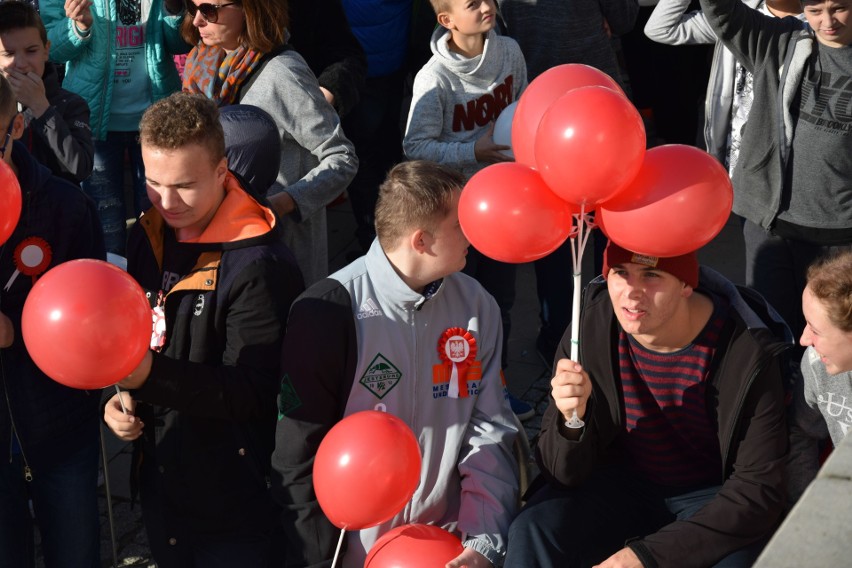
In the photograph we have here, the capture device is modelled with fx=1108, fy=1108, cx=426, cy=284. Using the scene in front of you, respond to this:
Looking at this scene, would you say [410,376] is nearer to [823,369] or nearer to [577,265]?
[577,265]

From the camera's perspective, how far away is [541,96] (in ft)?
10.3

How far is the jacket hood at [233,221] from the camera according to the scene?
10.7 feet

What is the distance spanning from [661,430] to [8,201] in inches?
79.2

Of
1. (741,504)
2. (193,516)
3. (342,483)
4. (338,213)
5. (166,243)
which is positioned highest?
(166,243)

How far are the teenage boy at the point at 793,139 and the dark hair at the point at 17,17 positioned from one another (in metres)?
2.70

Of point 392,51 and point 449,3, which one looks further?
point 392,51

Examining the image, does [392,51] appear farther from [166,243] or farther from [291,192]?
[166,243]

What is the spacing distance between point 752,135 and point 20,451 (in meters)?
2.95

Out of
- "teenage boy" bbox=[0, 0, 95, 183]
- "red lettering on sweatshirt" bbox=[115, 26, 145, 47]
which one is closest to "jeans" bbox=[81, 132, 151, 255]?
"red lettering on sweatshirt" bbox=[115, 26, 145, 47]

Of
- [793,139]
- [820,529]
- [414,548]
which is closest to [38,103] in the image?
[414,548]

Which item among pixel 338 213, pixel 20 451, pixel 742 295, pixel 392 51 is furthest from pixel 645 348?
pixel 338 213

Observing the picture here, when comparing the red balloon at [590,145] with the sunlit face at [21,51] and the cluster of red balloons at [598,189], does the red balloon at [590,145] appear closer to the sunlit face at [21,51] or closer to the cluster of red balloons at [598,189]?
the cluster of red balloons at [598,189]

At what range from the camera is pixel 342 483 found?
289cm

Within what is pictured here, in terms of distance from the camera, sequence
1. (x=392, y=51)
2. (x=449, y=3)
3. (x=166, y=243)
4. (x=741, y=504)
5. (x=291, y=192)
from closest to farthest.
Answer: (x=741, y=504) < (x=166, y=243) < (x=291, y=192) < (x=449, y=3) < (x=392, y=51)
